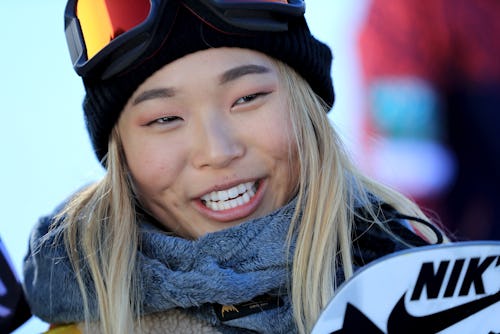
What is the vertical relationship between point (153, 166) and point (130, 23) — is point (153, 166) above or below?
below

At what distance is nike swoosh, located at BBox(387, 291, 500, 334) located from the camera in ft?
4.59

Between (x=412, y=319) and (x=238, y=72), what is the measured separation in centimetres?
61

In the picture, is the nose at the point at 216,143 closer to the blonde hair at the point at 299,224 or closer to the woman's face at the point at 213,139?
the woman's face at the point at 213,139

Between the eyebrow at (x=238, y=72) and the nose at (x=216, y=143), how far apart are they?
0.24 feet

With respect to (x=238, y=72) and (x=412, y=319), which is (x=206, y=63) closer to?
(x=238, y=72)

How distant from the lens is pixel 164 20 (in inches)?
69.6

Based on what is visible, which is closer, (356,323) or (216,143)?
(356,323)

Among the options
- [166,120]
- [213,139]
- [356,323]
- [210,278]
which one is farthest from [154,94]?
[356,323]

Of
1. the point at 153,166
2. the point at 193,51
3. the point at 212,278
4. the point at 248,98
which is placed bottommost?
the point at 212,278

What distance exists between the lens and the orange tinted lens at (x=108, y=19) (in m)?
1.80

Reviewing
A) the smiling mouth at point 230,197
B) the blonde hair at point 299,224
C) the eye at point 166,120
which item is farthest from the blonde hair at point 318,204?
the eye at point 166,120

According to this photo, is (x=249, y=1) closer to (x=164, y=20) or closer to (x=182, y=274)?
(x=164, y=20)

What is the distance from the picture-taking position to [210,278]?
169cm

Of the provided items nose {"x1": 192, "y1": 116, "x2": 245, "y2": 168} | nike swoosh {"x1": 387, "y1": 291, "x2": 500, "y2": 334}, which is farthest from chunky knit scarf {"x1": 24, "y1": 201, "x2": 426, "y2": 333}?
nike swoosh {"x1": 387, "y1": 291, "x2": 500, "y2": 334}
